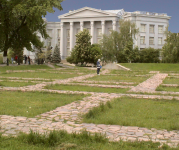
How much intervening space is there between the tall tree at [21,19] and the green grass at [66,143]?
26953 millimetres

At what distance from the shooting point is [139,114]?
7172mm

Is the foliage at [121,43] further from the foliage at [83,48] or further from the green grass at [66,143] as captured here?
the green grass at [66,143]

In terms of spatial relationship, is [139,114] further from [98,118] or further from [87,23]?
[87,23]

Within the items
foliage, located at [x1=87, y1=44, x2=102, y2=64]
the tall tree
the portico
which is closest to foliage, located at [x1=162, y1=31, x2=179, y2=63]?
foliage, located at [x1=87, y1=44, x2=102, y2=64]

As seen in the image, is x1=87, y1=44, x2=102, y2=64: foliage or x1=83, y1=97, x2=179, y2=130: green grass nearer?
x1=83, y1=97, x2=179, y2=130: green grass

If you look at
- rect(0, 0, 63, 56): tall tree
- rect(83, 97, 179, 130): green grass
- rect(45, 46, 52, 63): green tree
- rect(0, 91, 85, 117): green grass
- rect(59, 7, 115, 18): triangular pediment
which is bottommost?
rect(83, 97, 179, 130): green grass

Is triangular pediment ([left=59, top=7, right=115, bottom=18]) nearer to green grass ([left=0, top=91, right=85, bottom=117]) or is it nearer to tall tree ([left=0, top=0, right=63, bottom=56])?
tall tree ([left=0, top=0, right=63, bottom=56])

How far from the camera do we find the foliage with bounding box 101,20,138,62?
55.2 meters

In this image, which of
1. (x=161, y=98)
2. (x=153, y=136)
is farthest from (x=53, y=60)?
(x=153, y=136)

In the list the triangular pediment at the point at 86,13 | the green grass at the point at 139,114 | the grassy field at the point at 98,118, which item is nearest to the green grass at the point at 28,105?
the grassy field at the point at 98,118

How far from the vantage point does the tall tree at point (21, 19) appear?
30969mm

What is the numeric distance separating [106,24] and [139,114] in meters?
76.7

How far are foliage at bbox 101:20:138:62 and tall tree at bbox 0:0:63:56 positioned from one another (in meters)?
20.9

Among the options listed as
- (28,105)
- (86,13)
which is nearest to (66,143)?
(28,105)
